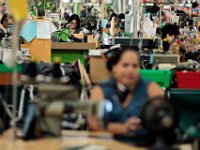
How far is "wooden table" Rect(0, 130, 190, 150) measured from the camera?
3492 millimetres

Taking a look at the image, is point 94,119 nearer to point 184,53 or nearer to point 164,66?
point 164,66

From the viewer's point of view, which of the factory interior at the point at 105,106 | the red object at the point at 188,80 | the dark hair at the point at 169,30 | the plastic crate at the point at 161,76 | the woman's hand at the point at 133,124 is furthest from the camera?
the dark hair at the point at 169,30

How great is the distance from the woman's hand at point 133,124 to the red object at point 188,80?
89.9 inches

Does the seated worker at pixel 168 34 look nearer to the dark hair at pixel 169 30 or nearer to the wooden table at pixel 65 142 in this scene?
the dark hair at pixel 169 30

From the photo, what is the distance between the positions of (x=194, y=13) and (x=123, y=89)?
33.3 ft

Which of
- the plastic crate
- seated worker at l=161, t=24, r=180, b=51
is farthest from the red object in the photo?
seated worker at l=161, t=24, r=180, b=51

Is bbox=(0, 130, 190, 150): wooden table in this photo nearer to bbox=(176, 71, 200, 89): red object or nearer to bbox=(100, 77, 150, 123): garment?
bbox=(100, 77, 150, 123): garment

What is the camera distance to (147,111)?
10.9 feet

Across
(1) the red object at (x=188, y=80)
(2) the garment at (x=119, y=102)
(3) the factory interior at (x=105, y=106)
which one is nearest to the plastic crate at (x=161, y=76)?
(3) the factory interior at (x=105, y=106)

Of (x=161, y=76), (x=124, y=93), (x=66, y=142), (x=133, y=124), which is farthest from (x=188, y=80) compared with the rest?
(x=66, y=142)

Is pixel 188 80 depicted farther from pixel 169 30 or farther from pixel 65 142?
pixel 65 142

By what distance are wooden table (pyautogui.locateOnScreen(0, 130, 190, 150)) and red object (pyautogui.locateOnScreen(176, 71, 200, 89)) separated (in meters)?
2.26

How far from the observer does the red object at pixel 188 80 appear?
5.91 meters

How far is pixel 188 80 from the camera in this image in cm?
598
